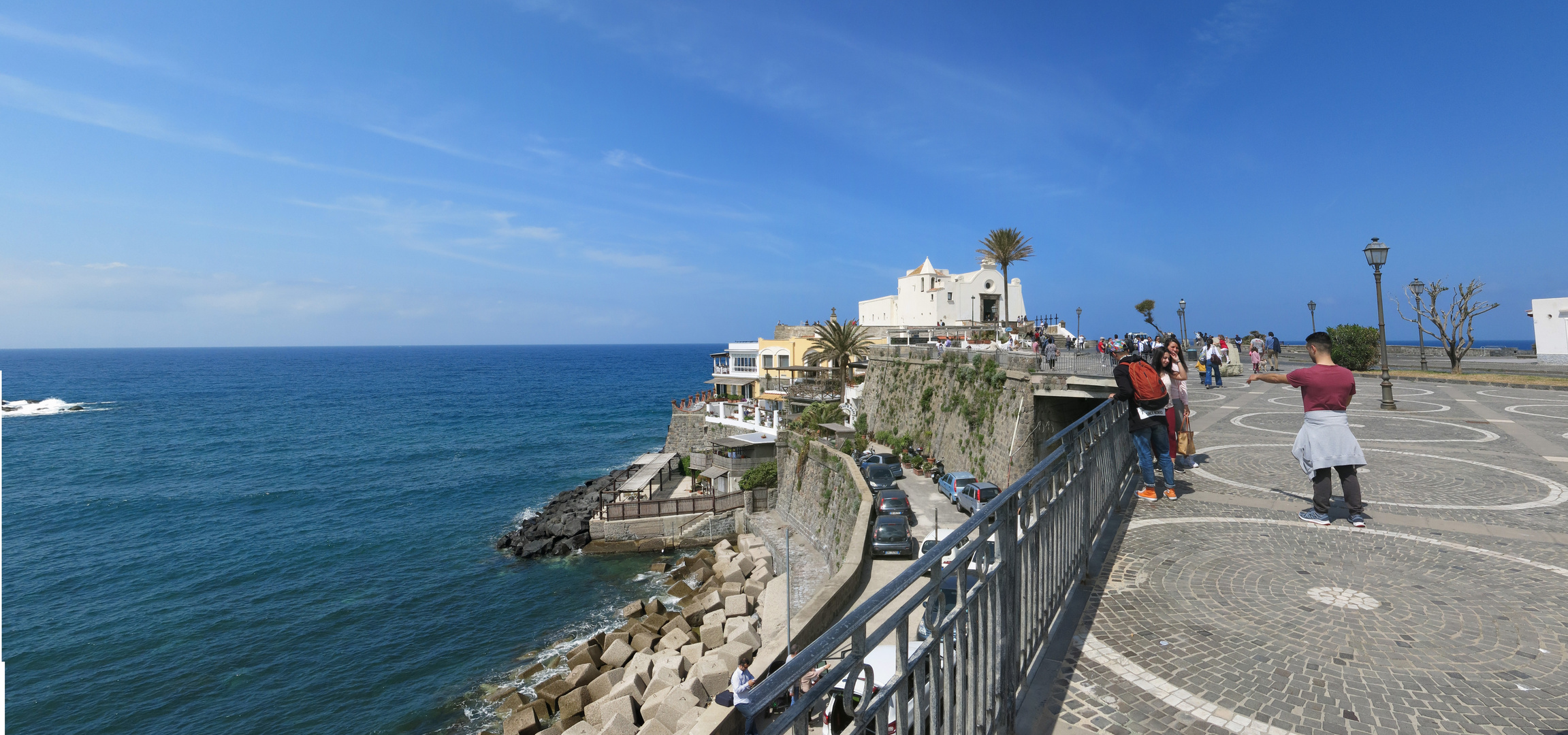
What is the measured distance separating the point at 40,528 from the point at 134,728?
2916 centimetres

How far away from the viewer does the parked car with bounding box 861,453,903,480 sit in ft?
82.6

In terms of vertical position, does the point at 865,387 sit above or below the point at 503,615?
above

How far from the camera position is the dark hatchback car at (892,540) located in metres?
16.8

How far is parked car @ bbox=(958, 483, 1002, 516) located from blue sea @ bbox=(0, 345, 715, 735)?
41.7ft

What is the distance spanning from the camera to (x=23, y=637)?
22.0m

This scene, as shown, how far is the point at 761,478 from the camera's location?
105 feet

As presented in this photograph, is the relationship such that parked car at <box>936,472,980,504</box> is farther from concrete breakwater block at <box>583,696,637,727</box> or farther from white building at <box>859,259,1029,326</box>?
white building at <box>859,259,1029,326</box>

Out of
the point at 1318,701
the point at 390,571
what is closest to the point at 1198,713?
the point at 1318,701

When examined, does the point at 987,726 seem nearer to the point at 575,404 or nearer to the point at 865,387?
the point at 865,387

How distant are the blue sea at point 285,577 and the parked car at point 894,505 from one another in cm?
1087

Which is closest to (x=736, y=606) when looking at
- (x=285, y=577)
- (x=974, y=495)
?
(x=974, y=495)

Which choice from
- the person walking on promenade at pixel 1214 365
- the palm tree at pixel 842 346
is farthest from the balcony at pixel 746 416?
the person walking on promenade at pixel 1214 365

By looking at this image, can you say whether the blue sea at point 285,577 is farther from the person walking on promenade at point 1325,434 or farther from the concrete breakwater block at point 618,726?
the person walking on promenade at point 1325,434

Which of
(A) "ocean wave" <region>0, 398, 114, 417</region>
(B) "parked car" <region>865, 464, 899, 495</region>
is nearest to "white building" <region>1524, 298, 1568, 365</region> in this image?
(B) "parked car" <region>865, 464, 899, 495</region>
